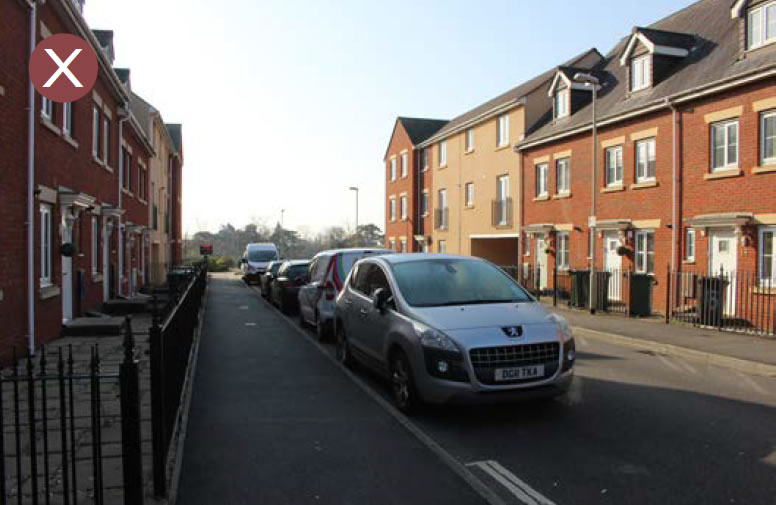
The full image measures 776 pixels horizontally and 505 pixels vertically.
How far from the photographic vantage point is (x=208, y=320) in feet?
54.4

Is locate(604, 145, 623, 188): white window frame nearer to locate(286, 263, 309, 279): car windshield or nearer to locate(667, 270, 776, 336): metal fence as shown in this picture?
locate(667, 270, 776, 336): metal fence

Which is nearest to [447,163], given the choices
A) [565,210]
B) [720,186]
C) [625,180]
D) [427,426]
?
[565,210]

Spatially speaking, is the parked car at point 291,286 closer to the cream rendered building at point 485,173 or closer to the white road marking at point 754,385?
the white road marking at point 754,385

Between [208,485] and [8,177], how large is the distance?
6.74m

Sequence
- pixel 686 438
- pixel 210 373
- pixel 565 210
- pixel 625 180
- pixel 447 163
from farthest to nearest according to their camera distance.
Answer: pixel 447 163, pixel 565 210, pixel 625 180, pixel 210 373, pixel 686 438

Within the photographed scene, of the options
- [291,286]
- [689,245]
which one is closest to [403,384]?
[291,286]

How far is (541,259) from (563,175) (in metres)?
3.59

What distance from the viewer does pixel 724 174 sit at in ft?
52.2

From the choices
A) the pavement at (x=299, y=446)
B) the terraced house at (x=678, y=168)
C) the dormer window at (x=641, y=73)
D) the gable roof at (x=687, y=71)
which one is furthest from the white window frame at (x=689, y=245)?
the pavement at (x=299, y=446)

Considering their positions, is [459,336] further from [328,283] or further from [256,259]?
[256,259]

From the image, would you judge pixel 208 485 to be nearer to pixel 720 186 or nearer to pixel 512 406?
pixel 512 406

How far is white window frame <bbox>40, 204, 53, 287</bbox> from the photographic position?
11195 mm

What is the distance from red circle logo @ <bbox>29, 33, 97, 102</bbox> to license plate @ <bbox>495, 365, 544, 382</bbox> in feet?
28.7

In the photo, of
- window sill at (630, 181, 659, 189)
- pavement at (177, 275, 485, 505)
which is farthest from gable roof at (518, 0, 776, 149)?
pavement at (177, 275, 485, 505)
